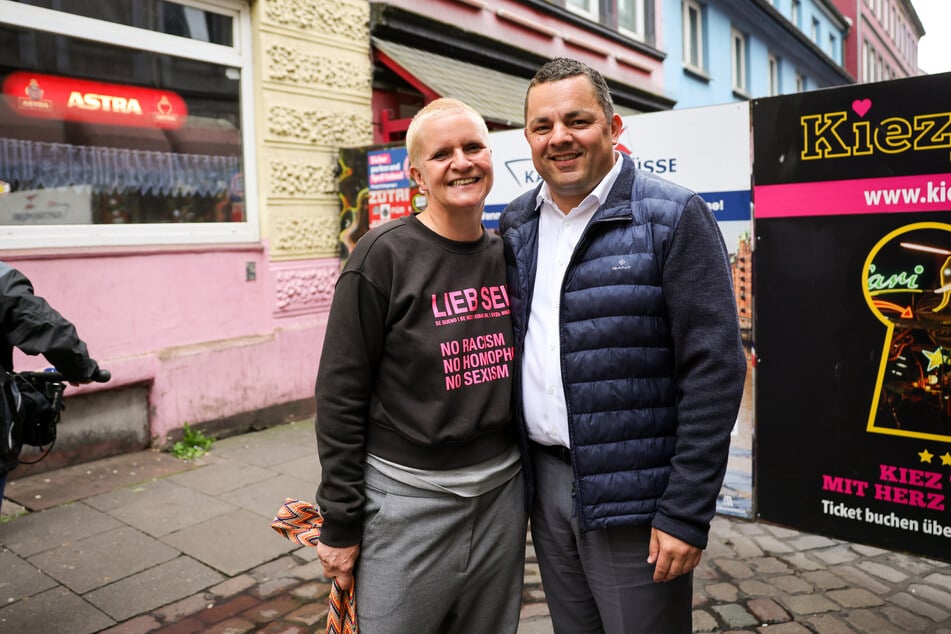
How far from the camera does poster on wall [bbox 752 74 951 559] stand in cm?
312

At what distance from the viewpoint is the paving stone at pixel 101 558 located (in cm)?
371

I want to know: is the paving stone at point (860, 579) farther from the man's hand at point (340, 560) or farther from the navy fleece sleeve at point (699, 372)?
the man's hand at point (340, 560)

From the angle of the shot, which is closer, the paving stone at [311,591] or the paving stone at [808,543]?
the paving stone at [311,591]

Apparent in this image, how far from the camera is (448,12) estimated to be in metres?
8.38

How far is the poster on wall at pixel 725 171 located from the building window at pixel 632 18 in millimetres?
8945

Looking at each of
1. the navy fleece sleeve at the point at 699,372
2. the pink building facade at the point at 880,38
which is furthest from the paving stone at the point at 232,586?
the pink building facade at the point at 880,38

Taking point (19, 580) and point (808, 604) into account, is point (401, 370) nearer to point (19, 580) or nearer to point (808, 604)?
point (808, 604)

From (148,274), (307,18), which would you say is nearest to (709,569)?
(148,274)

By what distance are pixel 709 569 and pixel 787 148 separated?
2.09 m

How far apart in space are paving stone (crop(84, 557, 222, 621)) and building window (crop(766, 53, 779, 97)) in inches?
→ 741

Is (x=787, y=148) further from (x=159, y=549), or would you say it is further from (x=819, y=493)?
(x=159, y=549)

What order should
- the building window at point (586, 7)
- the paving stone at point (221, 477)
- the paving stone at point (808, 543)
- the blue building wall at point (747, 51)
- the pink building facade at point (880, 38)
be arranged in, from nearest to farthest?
the paving stone at point (808, 543) → the paving stone at point (221, 477) → the building window at point (586, 7) → the blue building wall at point (747, 51) → the pink building facade at point (880, 38)

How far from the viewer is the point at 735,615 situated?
3324 millimetres

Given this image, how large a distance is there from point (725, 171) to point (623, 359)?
220 centimetres
